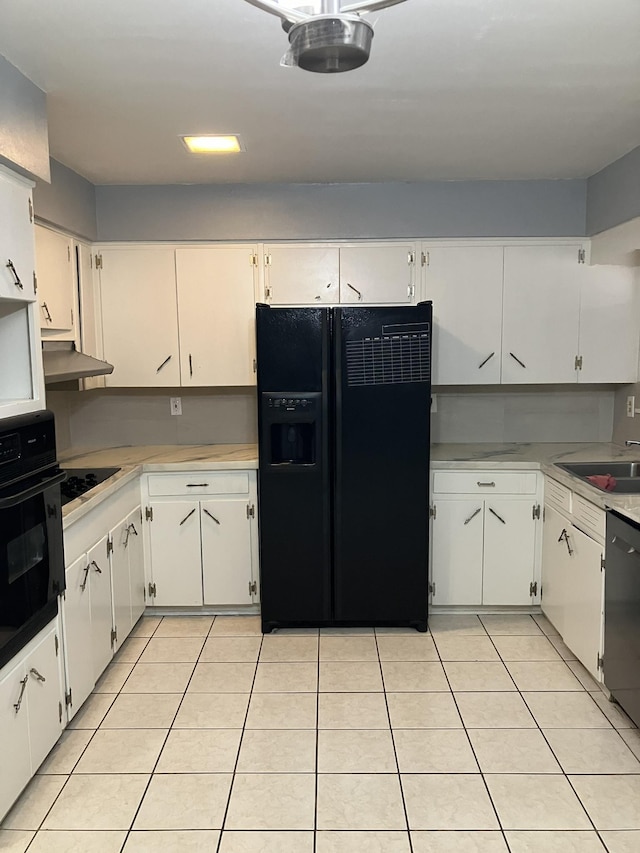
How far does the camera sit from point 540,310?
151 inches

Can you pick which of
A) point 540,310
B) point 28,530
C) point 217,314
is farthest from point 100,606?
point 540,310

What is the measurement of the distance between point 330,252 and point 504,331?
109 cm

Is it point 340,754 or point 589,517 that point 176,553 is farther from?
point 589,517

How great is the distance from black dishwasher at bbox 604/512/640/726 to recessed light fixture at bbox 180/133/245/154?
89.0 inches

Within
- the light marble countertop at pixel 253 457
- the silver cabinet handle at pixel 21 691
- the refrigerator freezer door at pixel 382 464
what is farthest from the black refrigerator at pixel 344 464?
the silver cabinet handle at pixel 21 691

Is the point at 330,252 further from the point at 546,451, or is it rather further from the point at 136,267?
the point at 546,451

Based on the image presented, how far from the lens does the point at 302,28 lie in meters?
1.35

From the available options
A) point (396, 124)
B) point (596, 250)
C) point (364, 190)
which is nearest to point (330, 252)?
point (364, 190)

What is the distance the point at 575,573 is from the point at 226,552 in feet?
5.91

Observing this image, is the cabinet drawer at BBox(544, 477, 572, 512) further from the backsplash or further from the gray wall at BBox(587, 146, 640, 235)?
the gray wall at BBox(587, 146, 640, 235)

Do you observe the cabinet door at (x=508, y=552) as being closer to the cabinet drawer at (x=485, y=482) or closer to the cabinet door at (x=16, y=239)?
the cabinet drawer at (x=485, y=482)

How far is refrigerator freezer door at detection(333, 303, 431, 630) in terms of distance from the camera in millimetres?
3342

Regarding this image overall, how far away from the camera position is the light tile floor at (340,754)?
6.75 ft

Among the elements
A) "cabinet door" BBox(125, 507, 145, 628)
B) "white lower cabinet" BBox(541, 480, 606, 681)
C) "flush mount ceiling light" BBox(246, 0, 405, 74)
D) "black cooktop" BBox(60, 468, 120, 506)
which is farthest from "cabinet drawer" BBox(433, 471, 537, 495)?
"flush mount ceiling light" BBox(246, 0, 405, 74)
